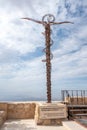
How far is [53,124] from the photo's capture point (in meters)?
13.5

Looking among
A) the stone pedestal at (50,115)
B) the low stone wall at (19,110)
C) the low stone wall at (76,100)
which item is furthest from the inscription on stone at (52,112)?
the low stone wall at (19,110)

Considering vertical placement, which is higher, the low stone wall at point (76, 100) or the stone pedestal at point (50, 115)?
the low stone wall at point (76, 100)

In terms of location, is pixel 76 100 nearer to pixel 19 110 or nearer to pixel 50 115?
pixel 50 115

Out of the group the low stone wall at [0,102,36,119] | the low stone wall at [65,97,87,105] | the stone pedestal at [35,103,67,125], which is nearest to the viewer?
the stone pedestal at [35,103,67,125]

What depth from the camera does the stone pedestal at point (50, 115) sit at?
13.6 meters

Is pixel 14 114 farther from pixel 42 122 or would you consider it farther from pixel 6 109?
pixel 42 122

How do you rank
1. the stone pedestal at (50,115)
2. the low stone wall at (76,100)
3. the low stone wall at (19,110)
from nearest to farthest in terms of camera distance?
the stone pedestal at (50,115)
the low stone wall at (19,110)
the low stone wall at (76,100)

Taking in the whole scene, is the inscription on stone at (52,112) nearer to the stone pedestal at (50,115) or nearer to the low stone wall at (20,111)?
the stone pedestal at (50,115)

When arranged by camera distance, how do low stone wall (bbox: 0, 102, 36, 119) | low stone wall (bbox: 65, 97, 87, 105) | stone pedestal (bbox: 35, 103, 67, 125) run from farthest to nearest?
low stone wall (bbox: 65, 97, 87, 105) < low stone wall (bbox: 0, 102, 36, 119) < stone pedestal (bbox: 35, 103, 67, 125)

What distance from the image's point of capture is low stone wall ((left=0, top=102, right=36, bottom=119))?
16234mm

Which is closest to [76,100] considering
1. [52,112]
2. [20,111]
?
[52,112]

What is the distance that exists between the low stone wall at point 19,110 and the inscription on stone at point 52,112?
109 inches

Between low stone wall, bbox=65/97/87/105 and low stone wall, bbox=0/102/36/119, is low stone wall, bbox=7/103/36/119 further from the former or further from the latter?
low stone wall, bbox=65/97/87/105

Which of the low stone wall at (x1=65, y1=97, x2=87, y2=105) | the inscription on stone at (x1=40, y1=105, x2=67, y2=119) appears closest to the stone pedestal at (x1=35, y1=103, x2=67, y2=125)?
the inscription on stone at (x1=40, y1=105, x2=67, y2=119)
